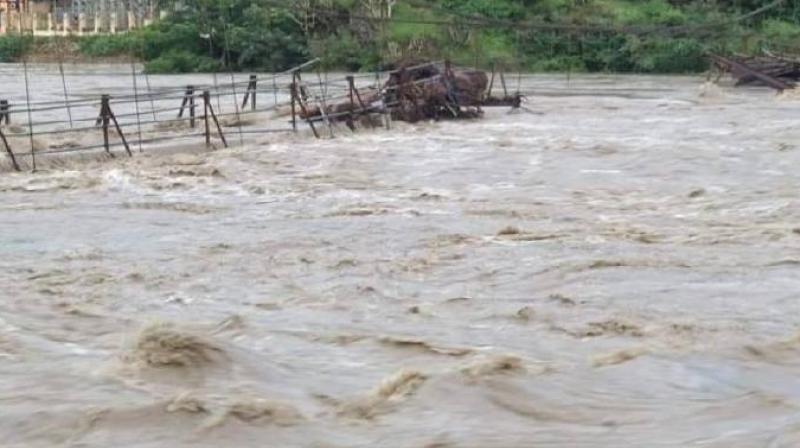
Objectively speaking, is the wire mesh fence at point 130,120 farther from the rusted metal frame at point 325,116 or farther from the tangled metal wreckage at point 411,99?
the tangled metal wreckage at point 411,99

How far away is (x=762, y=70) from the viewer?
41500 millimetres

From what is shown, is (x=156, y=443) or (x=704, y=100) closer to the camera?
(x=156, y=443)

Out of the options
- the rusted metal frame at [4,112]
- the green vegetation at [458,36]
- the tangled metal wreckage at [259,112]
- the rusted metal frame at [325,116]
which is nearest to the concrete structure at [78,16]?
the green vegetation at [458,36]

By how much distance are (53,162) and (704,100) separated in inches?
807

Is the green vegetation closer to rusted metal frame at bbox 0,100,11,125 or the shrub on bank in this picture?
the shrub on bank

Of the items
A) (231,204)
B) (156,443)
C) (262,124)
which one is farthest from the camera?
(262,124)

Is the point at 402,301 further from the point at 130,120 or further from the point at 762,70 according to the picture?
the point at 762,70

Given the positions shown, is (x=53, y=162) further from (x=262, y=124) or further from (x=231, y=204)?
(x=262, y=124)

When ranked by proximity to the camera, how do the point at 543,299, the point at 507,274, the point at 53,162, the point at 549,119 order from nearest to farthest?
1. the point at 543,299
2. the point at 507,274
3. the point at 53,162
4. the point at 549,119

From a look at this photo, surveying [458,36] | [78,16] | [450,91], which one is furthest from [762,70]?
[78,16]

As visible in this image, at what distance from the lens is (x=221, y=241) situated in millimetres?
15500

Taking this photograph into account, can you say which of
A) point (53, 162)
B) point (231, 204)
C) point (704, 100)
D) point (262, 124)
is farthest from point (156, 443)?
point (704, 100)

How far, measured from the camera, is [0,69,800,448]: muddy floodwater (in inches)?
324

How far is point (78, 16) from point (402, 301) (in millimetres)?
58445
